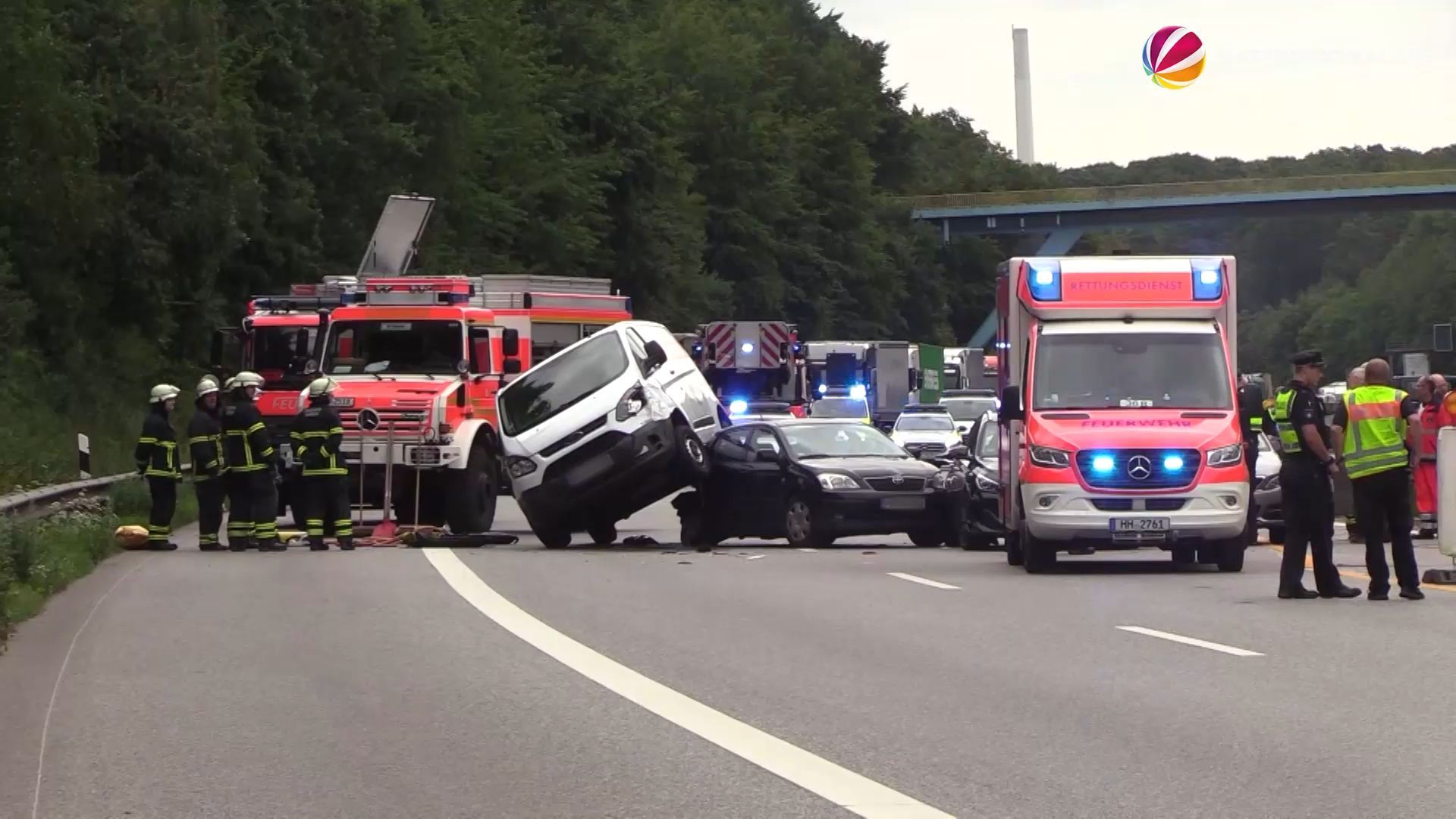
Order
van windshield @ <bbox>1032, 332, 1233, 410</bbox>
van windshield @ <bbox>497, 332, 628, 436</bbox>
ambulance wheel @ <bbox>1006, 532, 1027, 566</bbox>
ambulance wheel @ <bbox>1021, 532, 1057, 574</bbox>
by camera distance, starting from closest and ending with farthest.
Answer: ambulance wheel @ <bbox>1021, 532, 1057, 574</bbox>
van windshield @ <bbox>1032, 332, 1233, 410</bbox>
ambulance wheel @ <bbox>1006, 532, 1027, 566</bbox>
van windshield @ <bbox>497, 332, 628, 436</bbox>

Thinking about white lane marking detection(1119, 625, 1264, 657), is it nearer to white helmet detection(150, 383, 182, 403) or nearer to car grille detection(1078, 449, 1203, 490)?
car grille detection(1078, 449, 1203, 490)

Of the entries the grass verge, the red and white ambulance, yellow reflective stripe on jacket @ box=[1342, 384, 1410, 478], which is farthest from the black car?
yellow reflective stripe on jacket @ box=[1342, 384, 1410, 478]

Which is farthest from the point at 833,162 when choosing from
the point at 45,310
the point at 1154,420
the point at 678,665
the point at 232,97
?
the point at 678,665

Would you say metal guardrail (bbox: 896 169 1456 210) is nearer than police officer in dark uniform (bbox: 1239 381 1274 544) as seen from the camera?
No

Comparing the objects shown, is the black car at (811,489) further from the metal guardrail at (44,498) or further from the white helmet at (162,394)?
the metal guardrail at (44,498)

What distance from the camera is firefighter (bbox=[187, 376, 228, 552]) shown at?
24.2 meters

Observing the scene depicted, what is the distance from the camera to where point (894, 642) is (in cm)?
1403

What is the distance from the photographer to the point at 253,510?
963 inches

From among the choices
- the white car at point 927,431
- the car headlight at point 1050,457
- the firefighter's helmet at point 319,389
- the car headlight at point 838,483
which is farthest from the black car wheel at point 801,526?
the white car at point 927,431

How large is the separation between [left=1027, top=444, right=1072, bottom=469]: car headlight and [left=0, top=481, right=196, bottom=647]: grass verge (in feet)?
26.8

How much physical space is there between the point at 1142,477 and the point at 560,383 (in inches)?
303

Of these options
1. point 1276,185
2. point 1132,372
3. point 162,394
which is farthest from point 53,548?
point 1276,185

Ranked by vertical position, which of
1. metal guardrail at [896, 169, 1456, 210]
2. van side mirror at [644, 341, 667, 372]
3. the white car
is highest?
metal guardrail at [896, 169, 1456, 210]

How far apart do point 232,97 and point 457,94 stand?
1415 cm
